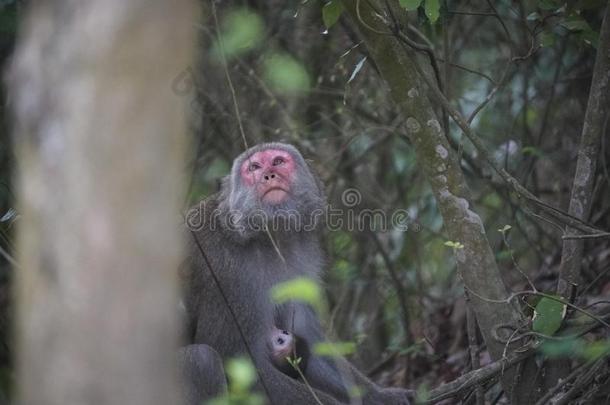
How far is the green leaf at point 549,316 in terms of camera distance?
4.70 m

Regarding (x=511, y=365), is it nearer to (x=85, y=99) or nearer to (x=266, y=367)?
(x=266, y=367)

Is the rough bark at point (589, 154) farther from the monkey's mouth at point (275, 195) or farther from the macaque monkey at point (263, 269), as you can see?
the monkey's mouth at point (275, 195)

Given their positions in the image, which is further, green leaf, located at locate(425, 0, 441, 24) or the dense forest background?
the dense forest background

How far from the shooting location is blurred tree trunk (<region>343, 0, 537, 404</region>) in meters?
5.05

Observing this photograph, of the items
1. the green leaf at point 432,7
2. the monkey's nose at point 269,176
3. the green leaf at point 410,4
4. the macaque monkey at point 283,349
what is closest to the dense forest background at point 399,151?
the monkey's nose at point 269,176

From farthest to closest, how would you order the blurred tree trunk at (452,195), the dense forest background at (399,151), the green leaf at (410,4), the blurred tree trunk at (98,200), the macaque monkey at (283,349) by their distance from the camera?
the dense forest background at (399,151), the macaque monkey at (283,349), the blurred tree trunk at (452,195), the green leaf at (410,4), the blurred tree trunk at (98,200)

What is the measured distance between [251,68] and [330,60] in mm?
857

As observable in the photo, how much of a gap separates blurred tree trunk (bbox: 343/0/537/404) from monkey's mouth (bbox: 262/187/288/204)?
1394 mm

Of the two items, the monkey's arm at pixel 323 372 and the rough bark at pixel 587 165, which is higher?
the rough bark at pixel 587 165

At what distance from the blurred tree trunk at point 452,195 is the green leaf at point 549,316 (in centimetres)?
27

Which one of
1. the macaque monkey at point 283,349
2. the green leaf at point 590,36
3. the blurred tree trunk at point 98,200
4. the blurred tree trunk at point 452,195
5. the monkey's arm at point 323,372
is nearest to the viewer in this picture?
the blurred tree trunk at point 98,200

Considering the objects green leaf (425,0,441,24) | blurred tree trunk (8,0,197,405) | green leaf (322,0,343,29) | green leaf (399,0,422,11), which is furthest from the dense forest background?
blurred tree trunk (8,0,197,405)

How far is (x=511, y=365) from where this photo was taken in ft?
16.2

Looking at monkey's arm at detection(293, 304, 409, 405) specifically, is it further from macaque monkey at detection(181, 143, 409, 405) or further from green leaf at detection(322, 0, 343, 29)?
green leaf at detection(322, 0, 343, 29)
